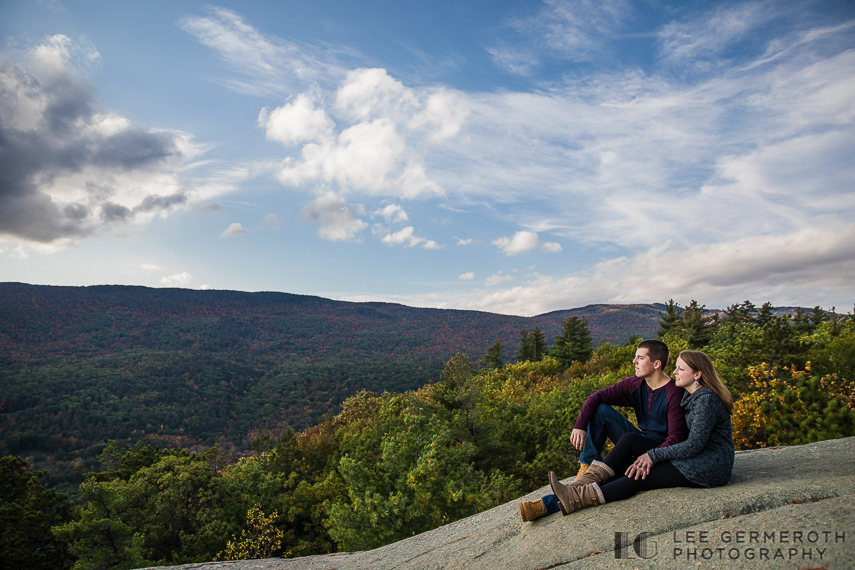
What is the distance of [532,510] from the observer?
4.88 meters

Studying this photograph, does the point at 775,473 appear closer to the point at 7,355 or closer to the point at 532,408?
the point at 532,408

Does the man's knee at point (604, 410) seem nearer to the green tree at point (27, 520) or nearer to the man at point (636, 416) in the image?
the man at point (636, 416)

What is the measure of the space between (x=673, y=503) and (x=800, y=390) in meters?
6.83

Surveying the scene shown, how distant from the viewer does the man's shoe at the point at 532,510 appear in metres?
4.86

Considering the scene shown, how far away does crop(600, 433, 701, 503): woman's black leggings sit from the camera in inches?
174

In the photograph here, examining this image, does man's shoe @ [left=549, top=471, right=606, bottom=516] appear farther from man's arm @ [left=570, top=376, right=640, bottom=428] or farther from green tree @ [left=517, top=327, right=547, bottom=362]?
green tree @ [left=517, top=327, right=547, bottom=362]

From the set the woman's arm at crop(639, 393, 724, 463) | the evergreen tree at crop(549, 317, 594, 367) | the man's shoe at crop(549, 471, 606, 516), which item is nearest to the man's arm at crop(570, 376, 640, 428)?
the man's shoe at crop(549, 471, 606, 516)

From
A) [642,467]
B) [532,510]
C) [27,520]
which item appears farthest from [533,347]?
[642,467]

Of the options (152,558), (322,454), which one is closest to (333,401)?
(322,454)

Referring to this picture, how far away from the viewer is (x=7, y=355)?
186500mm

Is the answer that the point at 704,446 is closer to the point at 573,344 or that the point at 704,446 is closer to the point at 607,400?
the point at 607,400

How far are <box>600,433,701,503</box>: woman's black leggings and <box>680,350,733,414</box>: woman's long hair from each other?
870 millimetres

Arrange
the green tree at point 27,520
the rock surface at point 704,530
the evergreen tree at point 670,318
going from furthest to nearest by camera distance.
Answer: the evergreen tree at point 670,318 → the green tree at point 27,520 → the rock surface at point 704,530

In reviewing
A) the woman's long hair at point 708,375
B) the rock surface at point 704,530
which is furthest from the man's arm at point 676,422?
the rock surface at point 704,530
